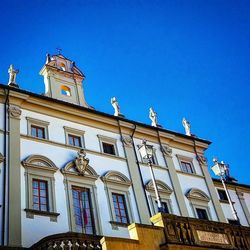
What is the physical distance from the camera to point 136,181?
23.6 meters

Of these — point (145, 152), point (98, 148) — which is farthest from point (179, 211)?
point (145, 152)

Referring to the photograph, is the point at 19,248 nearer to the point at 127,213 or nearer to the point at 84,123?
the point at 127,213

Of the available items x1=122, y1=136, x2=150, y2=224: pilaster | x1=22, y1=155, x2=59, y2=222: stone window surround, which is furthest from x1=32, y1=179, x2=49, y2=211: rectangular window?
x1=122, y1=136, x2=150, y2=224: pilaster

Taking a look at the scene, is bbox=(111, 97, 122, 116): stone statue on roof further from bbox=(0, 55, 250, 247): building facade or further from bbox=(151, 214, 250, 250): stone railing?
bbox=(151, 214, 250, 250): stone railing

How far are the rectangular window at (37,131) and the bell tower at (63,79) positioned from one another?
11.1ft

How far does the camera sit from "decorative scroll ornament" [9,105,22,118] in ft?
70.3

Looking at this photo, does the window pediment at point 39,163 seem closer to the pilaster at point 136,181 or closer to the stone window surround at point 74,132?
the stone window surround at point 74,132

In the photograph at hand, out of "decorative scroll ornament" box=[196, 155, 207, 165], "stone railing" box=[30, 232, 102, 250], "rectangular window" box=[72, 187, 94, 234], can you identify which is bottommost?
"stone railing" box=[30, 232, 102, 250]

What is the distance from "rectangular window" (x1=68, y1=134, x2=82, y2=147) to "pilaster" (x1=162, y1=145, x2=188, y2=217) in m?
6.53

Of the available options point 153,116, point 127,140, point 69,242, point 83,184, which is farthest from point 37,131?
point 153,116

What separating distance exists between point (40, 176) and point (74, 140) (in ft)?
12.9

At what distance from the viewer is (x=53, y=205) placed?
755 inches

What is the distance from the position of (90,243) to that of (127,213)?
21.5ft

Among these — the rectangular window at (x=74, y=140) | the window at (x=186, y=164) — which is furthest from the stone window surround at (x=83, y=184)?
the window at (x=186, y=164)
